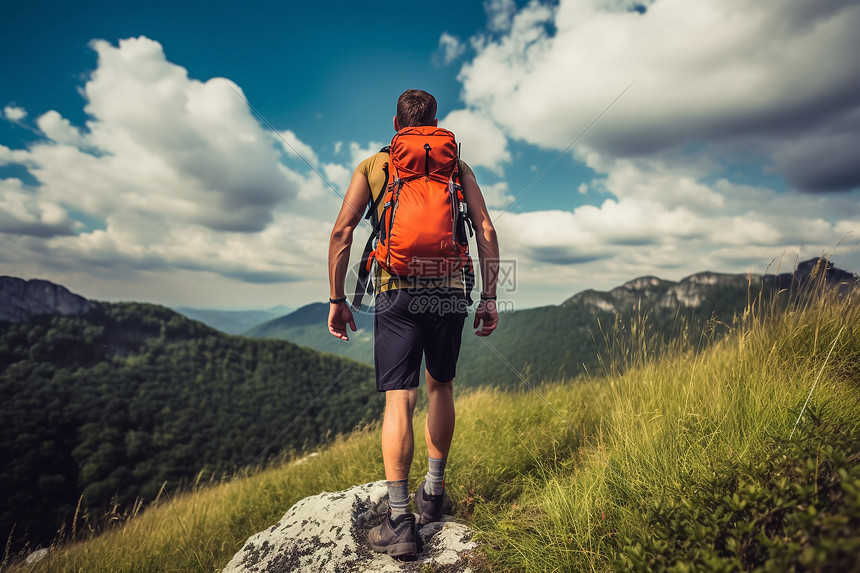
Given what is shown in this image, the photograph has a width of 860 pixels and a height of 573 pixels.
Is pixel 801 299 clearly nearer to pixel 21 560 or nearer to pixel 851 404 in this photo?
pixel 851 404

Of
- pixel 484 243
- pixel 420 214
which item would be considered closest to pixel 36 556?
pixel 420 214

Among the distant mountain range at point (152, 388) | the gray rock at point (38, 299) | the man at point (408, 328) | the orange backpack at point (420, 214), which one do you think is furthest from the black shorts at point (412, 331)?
the gray rock at point (38, 299)

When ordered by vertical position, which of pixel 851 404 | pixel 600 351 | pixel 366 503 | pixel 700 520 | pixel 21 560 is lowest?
pixel 21 560

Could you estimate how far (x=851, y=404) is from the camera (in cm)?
250

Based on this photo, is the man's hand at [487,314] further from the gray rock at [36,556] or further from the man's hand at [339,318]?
the gray rock at [36,556]

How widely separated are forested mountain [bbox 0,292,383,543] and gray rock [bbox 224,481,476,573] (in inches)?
1001

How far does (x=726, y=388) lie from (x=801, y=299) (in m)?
1.88

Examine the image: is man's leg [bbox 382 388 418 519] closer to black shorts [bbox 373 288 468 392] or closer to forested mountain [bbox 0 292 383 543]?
black shorts [bbox 373 288 468 392]

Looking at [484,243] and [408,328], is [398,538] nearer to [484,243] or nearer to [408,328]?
[408,328]

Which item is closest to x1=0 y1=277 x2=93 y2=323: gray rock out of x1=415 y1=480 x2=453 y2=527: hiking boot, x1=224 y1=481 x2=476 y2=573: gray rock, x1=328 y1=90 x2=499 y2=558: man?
x1=224 y1=481 x2=476 y2=573: gray rock

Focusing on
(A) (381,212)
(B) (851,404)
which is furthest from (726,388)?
(A) (381,212)

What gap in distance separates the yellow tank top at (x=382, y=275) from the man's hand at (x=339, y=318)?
260 millimetres

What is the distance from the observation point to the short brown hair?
263 cm

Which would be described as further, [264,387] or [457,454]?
[264,387]
